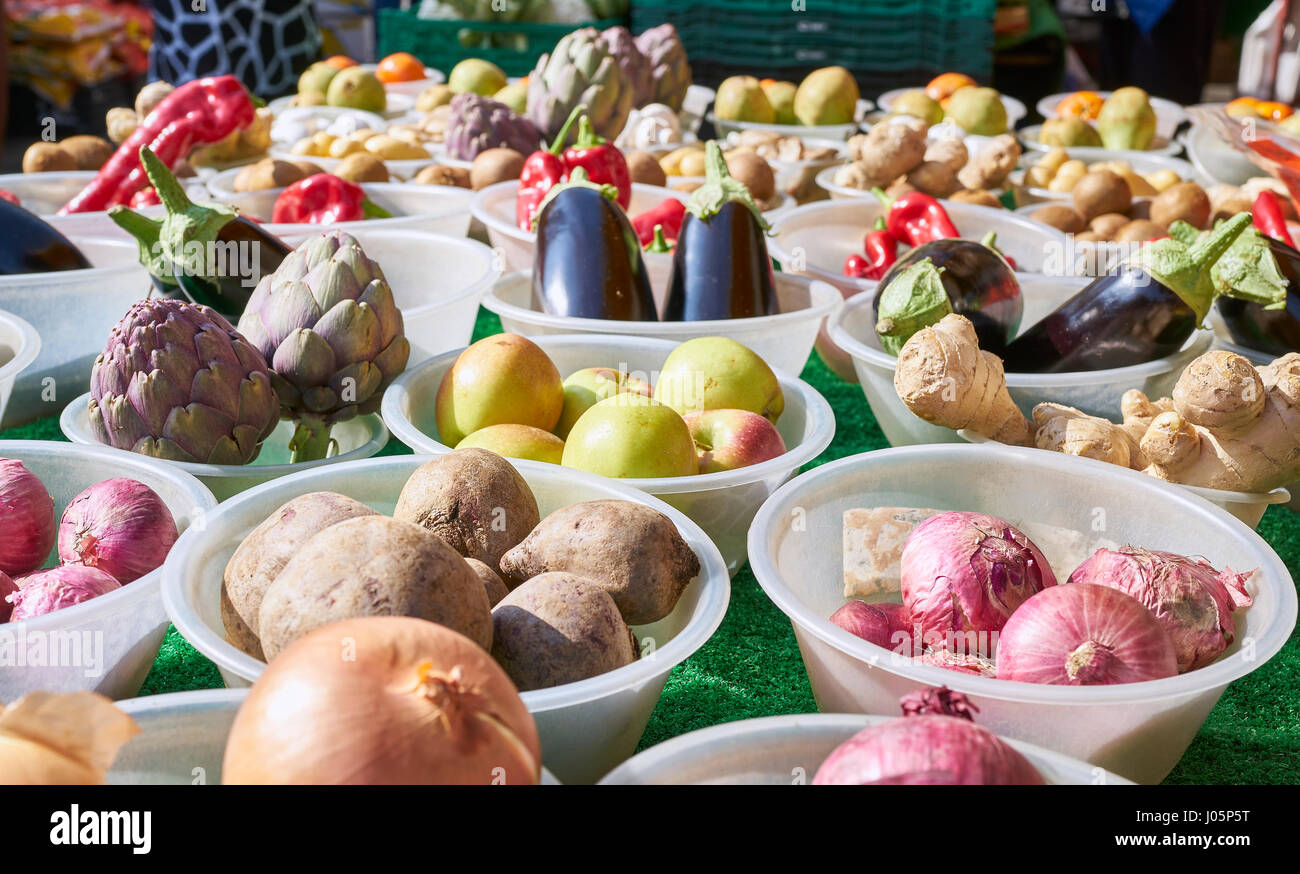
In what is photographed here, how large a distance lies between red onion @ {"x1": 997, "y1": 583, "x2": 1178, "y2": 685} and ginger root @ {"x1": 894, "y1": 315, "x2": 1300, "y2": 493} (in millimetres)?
486

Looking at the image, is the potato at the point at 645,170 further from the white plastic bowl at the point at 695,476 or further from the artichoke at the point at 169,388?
the artichoke at the point at 169,388

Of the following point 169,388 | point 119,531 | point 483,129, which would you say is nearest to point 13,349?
point 169,388

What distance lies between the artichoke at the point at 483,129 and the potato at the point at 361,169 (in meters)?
0.41

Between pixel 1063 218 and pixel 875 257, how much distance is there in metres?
0.67

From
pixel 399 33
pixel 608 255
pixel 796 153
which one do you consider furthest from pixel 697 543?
pixel 399 33

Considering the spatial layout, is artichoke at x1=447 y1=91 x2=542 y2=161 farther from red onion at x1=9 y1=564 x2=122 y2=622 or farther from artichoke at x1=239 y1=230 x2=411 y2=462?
red onion at x1=9 y1=564 x2=122 y2=622

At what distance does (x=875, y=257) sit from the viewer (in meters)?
2.54

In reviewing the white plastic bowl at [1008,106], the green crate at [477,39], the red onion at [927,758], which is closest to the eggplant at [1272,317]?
Answer: the red onion at [927,758]

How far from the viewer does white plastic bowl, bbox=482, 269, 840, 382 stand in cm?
191

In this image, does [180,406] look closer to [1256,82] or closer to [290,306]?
[290,306]

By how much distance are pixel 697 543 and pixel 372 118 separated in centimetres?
282

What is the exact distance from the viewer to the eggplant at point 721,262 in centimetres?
203

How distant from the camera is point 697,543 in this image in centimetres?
128

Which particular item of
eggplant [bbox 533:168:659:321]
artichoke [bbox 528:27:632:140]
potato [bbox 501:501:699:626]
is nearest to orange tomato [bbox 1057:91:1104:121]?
artichoke [bbox 528:27:632:140]
